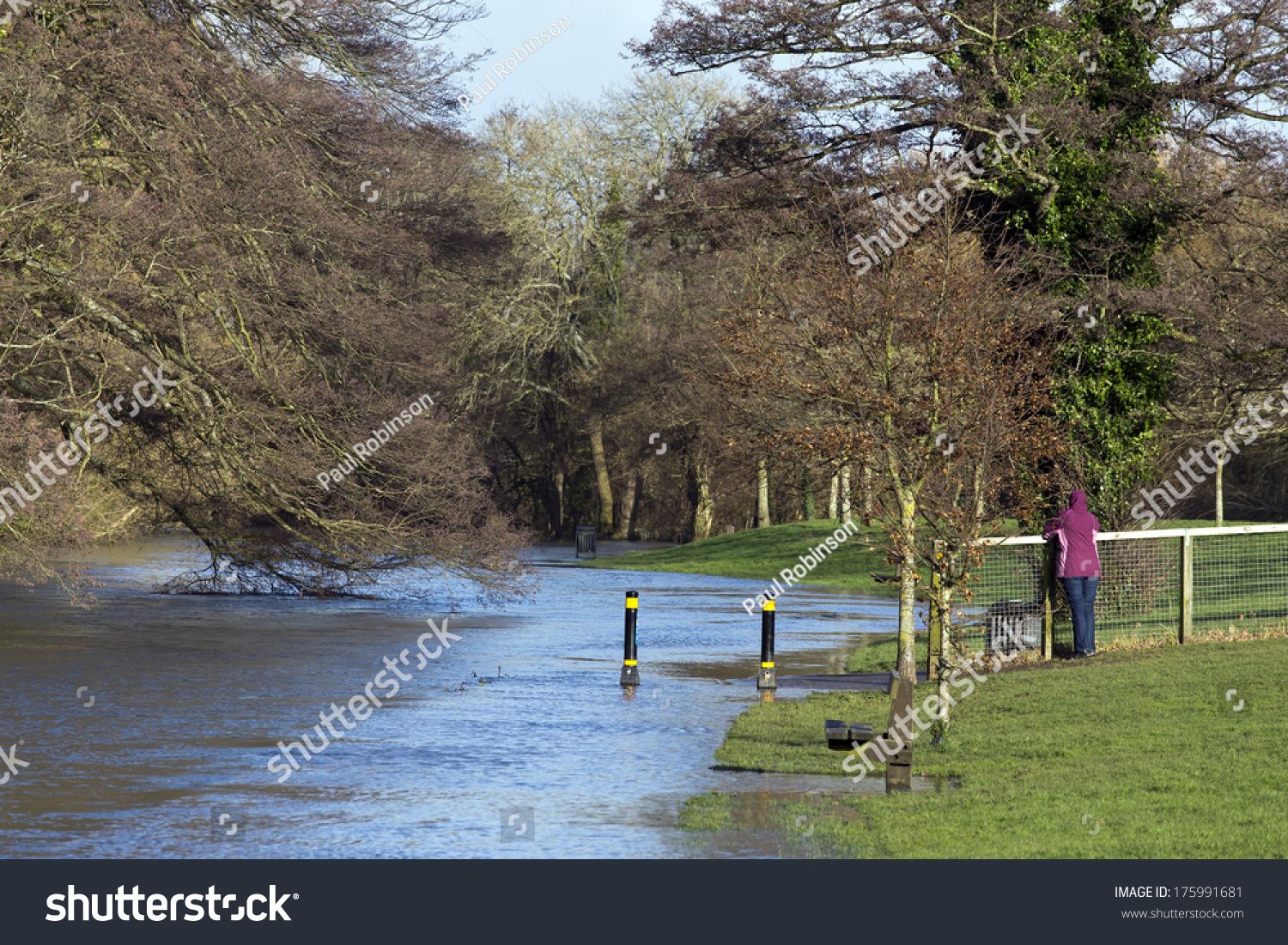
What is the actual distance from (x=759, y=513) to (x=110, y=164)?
39189mm

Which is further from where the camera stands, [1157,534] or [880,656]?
[880,656]

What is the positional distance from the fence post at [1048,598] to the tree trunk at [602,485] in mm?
45358

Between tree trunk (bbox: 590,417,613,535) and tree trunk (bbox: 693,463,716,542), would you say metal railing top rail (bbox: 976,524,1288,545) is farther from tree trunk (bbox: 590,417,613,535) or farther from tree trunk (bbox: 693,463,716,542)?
tree trunk (bbox: 590,417,613,535)

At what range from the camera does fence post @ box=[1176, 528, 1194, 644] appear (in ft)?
56.9

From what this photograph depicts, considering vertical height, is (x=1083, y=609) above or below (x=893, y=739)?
above

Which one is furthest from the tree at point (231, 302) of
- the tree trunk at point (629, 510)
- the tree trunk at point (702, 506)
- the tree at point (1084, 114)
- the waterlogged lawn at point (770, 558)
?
the tree trunk at point (629, 510)

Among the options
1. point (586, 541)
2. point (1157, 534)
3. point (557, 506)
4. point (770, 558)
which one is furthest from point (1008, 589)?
point (557, 506)

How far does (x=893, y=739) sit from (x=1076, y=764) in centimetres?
146

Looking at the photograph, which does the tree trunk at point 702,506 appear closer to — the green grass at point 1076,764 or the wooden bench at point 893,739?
the green grass at point 1076,764

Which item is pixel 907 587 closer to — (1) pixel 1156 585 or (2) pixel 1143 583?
(1) pixel 1156 585

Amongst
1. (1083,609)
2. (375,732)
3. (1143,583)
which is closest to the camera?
(375,732)

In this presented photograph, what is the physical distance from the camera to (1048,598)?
1748 cm

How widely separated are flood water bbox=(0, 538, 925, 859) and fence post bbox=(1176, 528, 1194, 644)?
14.6ft

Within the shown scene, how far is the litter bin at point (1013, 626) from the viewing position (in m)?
17.5
